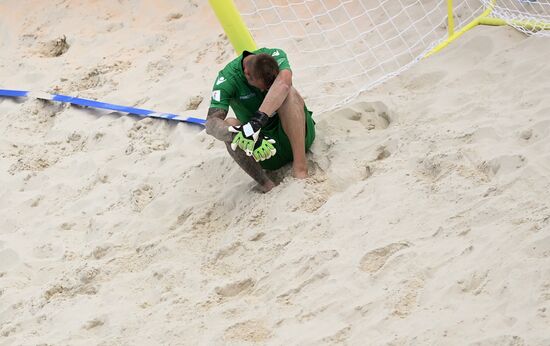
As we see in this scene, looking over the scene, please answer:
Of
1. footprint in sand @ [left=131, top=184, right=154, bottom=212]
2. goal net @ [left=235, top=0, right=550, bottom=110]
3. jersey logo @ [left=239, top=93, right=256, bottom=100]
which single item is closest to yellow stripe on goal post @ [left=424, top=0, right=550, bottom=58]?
goal net @ [left=235, top=0, right=550, bottom=110]

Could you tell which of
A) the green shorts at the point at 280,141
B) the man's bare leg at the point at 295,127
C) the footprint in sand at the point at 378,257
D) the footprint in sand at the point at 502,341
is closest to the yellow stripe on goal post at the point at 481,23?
the green shorts at the point at 280,141

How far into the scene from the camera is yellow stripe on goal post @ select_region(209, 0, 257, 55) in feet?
16.8

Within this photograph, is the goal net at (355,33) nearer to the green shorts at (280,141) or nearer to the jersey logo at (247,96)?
the green shorts at (280,141)

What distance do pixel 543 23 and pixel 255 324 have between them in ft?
8.71

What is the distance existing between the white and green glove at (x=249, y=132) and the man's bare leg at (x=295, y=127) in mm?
177

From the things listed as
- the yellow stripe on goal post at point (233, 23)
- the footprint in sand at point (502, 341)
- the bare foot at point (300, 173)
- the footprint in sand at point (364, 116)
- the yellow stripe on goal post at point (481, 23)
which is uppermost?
the yellow stripe on goal post at point (233, 23)

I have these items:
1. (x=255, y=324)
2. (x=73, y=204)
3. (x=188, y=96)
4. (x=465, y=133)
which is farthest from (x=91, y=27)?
(x=255, y=324)

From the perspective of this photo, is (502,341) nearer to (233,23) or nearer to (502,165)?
(502,165)

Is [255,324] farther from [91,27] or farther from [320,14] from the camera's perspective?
[91,27]

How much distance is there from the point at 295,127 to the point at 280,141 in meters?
0.12

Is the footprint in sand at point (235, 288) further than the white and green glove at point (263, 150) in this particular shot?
No

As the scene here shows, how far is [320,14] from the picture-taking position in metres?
6.57

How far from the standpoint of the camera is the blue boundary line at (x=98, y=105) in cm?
589

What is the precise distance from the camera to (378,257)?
4.08 m
